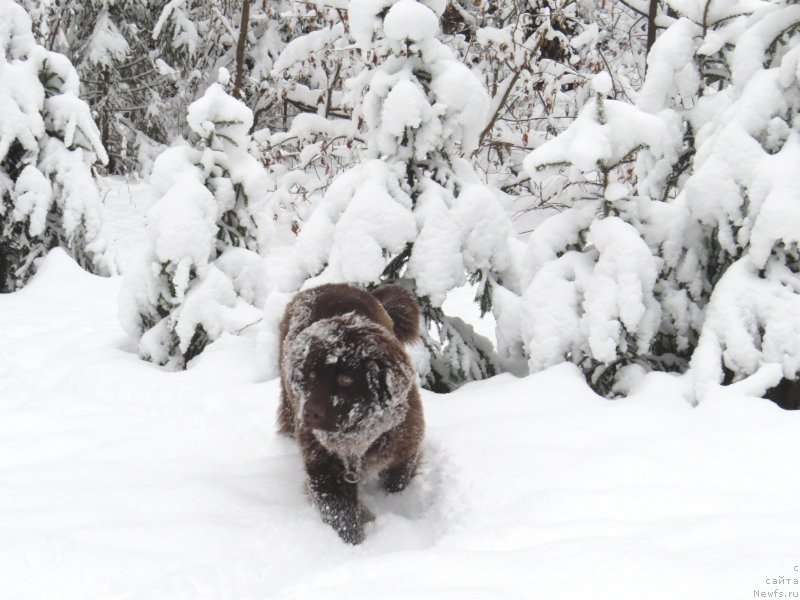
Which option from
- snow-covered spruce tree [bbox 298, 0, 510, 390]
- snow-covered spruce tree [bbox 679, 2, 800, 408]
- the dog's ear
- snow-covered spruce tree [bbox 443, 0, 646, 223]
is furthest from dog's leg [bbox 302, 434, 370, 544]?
snow-covered spruce tree [bbox 443, 0, 646, 223]

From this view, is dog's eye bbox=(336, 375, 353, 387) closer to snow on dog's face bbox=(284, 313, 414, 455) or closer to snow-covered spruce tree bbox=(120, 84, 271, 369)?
snow on dog's face bbox=(284, 313, 414, 455)

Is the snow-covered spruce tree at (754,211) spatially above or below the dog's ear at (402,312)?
above

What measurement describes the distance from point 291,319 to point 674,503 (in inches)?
93.8

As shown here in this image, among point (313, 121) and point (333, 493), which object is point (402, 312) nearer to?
point (333, 493)

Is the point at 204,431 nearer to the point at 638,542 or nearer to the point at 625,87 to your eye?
the point at 638,542

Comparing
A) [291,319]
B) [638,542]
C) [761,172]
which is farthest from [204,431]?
[761,172]

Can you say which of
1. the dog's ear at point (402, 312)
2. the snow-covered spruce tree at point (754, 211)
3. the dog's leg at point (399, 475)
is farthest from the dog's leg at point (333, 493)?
the snow-covered spruce tree at point (754, 211)

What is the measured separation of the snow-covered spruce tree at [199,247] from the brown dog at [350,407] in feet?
7.31

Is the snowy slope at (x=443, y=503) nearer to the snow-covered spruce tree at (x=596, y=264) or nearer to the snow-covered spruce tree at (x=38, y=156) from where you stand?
the snow-covered spruce tree at (x=596, y=264)

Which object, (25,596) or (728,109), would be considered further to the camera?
(728,109)

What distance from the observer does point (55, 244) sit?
333 inches

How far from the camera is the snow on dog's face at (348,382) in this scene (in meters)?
3.16

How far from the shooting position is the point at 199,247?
562 cm

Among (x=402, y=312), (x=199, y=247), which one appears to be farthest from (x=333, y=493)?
(x=199, y=247)
